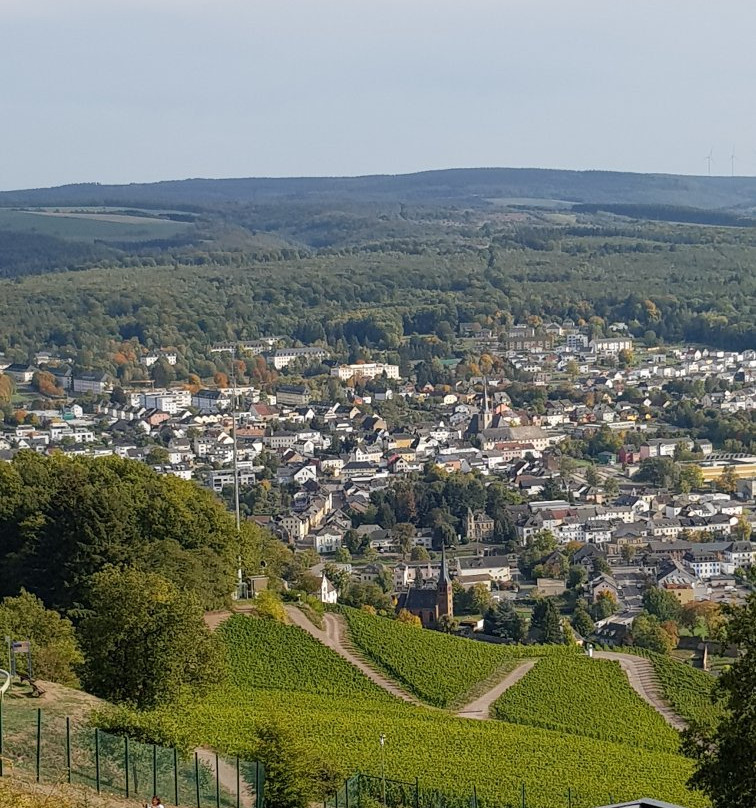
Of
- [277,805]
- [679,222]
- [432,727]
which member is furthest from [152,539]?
[679,222]

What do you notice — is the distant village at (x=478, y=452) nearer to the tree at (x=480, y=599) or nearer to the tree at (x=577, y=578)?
the tree at (x=577, y=578)

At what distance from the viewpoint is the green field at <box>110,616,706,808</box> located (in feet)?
75.3

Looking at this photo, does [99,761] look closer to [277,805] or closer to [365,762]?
[277,805]

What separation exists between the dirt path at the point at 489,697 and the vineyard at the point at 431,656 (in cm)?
21

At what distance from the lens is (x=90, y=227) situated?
18862 centimetres

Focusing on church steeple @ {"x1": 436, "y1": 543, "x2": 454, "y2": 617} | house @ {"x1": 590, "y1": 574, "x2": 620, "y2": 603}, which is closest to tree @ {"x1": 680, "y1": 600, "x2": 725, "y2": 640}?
house @ {"x1": 590, "y1": 574, "x2": 620, "y2": 603}

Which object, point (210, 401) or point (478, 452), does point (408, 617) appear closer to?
point (478, 452)

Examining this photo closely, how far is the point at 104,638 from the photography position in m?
23.1

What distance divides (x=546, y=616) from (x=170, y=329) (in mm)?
73259

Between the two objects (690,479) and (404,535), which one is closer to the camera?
(404,535)

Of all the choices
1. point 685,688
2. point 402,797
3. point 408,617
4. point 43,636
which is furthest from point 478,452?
point 402,797

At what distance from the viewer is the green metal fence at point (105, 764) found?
17.4 meters

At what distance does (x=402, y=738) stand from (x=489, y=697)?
6890 millimetres

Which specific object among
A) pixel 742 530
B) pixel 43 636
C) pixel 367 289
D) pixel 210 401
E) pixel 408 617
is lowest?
pixel 210 401
